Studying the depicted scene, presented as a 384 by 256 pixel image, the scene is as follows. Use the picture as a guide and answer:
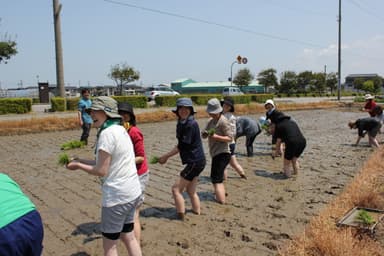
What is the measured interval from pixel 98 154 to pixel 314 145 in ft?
31.2

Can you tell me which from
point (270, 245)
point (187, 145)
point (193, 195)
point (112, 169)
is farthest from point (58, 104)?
point (112, 169)

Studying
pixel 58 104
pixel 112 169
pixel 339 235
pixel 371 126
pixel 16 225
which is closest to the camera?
pixel 16 225

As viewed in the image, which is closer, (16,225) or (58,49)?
(16,225)

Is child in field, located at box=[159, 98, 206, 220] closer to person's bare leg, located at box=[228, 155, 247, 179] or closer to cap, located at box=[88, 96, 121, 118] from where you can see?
cap, located at box=[88, 96, 121, 118]

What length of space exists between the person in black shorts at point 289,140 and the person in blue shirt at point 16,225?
18.1ft

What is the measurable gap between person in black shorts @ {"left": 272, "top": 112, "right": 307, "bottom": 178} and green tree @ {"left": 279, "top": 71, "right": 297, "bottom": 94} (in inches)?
2243

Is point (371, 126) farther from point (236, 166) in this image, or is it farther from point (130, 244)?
point (130, 244)

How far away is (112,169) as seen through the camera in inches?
115

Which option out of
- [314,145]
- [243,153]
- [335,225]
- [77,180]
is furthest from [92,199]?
[314,145]

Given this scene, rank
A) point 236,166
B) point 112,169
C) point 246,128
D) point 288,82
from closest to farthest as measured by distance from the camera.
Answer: point 112,169 < point 236,166 < point 246,128 < point 288,82

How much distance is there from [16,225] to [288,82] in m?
63.4

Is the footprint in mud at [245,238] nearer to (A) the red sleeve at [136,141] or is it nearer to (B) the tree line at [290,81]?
(A) the red sleeve at [136,141]

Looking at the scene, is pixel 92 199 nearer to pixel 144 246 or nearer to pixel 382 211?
pixel 144 246

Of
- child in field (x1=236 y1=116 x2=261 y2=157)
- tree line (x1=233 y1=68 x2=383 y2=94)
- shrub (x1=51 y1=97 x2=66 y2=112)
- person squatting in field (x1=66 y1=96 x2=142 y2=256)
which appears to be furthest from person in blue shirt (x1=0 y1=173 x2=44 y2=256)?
tree line (x1=233 y1=68 x2=383 y2=94)
